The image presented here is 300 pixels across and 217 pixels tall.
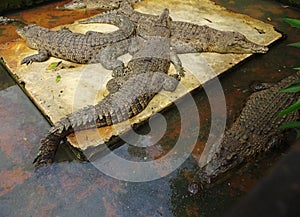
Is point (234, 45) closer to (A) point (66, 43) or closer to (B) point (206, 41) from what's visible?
(B) point (206, 41)

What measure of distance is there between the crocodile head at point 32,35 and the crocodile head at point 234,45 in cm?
274

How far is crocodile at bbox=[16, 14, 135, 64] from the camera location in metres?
4.64

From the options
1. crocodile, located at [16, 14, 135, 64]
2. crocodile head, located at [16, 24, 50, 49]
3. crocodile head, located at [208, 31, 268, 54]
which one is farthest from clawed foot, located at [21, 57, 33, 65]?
crocodile head, located at [208, 31, 268, 54]

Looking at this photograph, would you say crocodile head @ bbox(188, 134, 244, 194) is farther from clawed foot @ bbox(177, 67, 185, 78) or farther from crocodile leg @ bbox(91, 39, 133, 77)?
crocodile leg @ bbox(91, 39, 133, 77)

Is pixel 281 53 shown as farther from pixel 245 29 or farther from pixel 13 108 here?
pixel 13 108

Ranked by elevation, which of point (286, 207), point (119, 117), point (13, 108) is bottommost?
point (13, 108)

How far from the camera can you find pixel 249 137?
10.7ft

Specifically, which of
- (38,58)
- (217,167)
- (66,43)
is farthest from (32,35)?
(217,167)

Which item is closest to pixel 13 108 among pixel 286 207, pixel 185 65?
pixel 185 65

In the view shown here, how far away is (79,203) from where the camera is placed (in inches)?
115

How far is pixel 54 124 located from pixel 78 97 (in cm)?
55

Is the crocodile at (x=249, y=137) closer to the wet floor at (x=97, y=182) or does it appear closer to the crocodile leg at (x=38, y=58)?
the wet floor at (x=97, y=182)

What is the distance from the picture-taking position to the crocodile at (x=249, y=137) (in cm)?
306

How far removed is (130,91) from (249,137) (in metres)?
1.49
